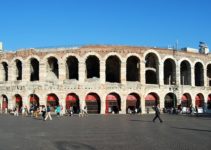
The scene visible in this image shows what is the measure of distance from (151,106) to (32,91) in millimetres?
16047

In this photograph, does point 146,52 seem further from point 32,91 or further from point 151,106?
point 32,91

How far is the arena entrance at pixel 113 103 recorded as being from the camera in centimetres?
4440

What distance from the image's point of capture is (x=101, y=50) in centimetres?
4400

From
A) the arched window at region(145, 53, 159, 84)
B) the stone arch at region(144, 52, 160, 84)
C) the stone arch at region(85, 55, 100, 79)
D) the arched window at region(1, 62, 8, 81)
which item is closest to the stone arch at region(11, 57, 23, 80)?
the arched window at region(1, 62, 8, 81)

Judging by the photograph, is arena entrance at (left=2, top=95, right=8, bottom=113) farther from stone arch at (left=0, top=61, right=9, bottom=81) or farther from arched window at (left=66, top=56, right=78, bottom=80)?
arched window at (left=66, top=56, right=78, bottom=80)

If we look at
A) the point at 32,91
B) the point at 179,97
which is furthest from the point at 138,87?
the point at 32,91

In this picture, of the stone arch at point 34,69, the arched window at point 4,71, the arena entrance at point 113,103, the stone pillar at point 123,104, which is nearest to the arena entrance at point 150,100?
the stone pillar at point 123,104

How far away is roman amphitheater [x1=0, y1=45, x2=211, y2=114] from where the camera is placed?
43812 mm

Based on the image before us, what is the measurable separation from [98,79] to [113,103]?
3.79 m

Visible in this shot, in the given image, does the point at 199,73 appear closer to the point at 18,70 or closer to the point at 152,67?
the point at 152,67

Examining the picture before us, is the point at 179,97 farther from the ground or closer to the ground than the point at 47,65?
closer to the ground

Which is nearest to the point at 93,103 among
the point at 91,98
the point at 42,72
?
the point at 91,98

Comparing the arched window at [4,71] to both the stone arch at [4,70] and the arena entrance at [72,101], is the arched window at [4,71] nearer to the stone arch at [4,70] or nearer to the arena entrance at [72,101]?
the stone arch at [4,70]

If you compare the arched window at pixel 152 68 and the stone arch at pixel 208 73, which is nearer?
the arched window at pixel 152 68
